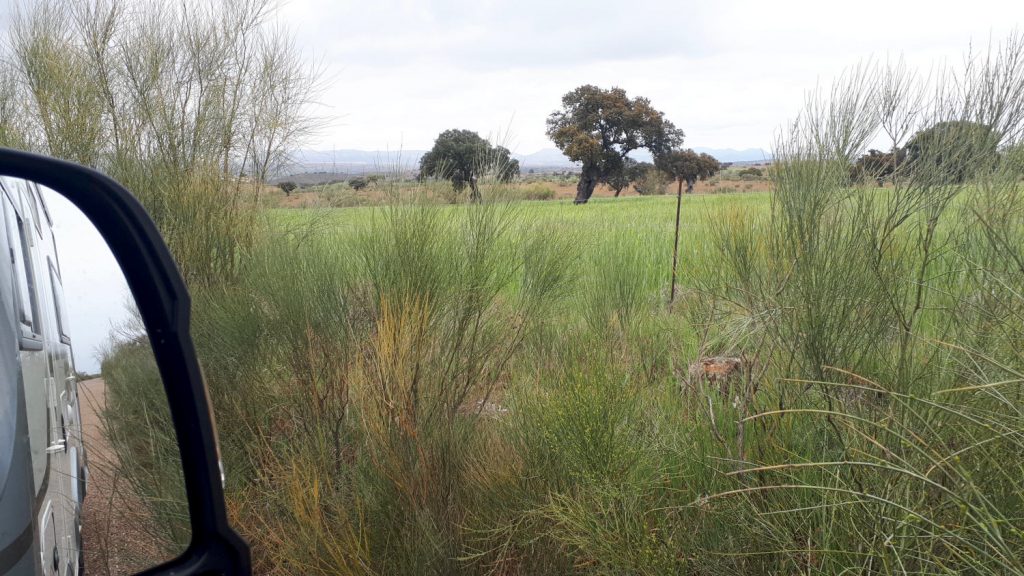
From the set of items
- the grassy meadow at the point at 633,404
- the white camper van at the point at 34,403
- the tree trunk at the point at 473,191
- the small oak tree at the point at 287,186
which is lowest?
the grassy meadow at the point at 633,404

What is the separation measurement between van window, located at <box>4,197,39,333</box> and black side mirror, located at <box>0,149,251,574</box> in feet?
0.19

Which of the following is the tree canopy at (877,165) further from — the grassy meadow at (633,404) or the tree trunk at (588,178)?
the tree trunk at (588,178)

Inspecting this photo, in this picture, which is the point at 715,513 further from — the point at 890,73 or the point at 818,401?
the point at 890,73

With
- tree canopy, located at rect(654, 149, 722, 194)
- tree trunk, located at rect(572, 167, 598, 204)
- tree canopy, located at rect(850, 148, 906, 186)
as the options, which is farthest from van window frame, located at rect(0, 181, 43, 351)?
tree trunk, located at rect(572, 167, 598, 204)

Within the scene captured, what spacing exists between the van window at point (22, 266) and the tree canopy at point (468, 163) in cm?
412

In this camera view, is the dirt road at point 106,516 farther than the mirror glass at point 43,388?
Yes

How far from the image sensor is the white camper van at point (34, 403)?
1.00m

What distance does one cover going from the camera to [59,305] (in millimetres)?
1395

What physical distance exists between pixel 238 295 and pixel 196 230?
1.17 meters

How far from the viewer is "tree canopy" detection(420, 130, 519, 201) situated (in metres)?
5.45

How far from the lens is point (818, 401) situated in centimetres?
335

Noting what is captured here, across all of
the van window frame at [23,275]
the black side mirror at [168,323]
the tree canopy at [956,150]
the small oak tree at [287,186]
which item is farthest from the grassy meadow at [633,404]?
the small oak tree at [287,186]

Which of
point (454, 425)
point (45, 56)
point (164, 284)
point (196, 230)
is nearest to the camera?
point (164, 284)

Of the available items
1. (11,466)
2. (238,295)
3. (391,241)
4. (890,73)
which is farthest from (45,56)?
(11,466)
